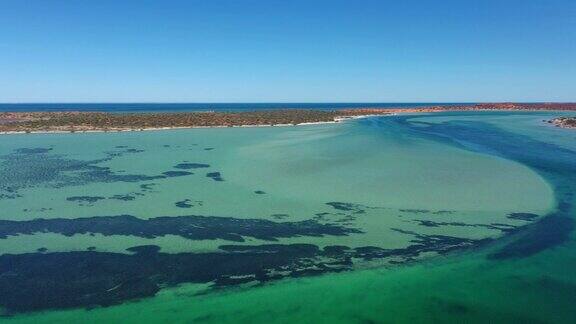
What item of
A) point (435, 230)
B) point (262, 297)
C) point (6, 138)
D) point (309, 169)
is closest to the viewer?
point (262, 297)

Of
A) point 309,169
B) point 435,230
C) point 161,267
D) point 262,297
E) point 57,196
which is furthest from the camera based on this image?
point 309,169

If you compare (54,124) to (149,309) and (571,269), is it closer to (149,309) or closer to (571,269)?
(149,309)

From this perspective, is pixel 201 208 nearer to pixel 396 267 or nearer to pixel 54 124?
pixel 396 267

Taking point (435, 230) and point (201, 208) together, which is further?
point (201, 208)

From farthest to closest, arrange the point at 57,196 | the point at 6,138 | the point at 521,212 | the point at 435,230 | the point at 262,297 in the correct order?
the point at 6,138, the point at 57,196, the point at 521,212, the point at 435,230, the point at 262,297

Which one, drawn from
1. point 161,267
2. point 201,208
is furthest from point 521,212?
point 161,267

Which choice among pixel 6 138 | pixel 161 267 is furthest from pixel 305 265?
pixel 6 138
